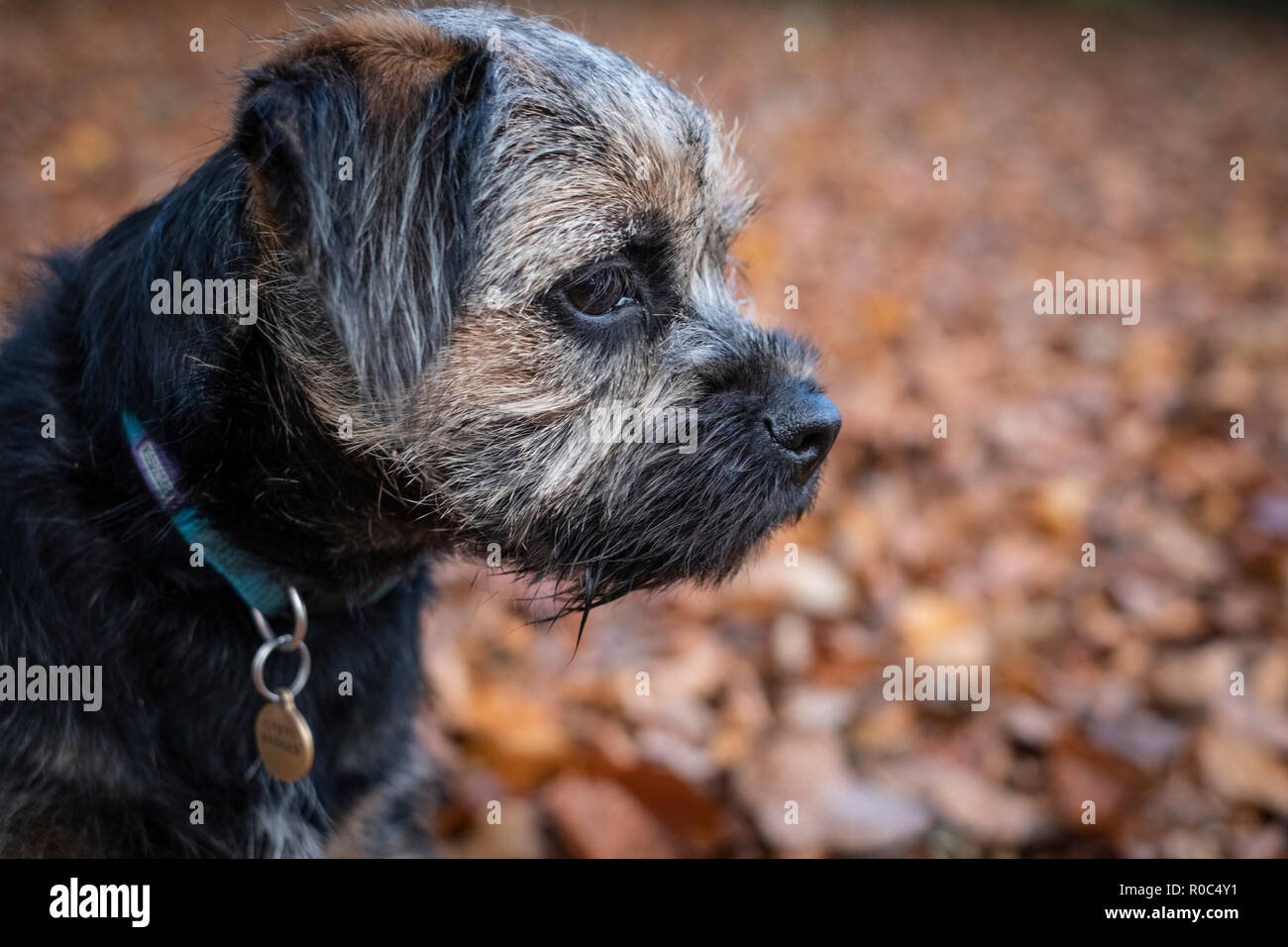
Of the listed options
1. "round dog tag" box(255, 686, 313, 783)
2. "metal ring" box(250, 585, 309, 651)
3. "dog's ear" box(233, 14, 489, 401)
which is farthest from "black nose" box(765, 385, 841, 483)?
"round dog tag" box(255, 686, 313, 783)

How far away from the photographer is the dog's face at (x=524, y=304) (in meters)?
2.03

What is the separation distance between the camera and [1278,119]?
36.3 ft

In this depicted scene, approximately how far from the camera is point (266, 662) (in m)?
2.29

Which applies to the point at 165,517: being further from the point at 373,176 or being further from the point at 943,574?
the point at 943,574

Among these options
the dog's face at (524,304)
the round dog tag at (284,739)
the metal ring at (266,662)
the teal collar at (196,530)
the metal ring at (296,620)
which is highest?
the dog's face at (524,304)

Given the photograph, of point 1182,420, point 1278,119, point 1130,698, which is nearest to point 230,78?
point 1130,698

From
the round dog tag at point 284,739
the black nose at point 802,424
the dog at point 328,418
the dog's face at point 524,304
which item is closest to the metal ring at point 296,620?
the dog at point 328,418

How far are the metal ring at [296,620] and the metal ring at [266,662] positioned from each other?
0.01 metres

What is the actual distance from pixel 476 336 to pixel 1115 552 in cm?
307

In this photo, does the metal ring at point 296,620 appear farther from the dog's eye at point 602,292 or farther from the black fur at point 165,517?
the dog's eye at point 602,292

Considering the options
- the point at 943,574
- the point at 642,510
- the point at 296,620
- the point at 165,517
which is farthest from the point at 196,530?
the point at 943,574

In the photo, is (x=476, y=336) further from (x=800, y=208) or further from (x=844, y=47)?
(x=844, y=47)

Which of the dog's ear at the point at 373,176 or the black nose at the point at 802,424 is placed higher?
the dog's ear at the point at 373,176

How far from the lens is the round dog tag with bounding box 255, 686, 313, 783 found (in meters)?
2.15
